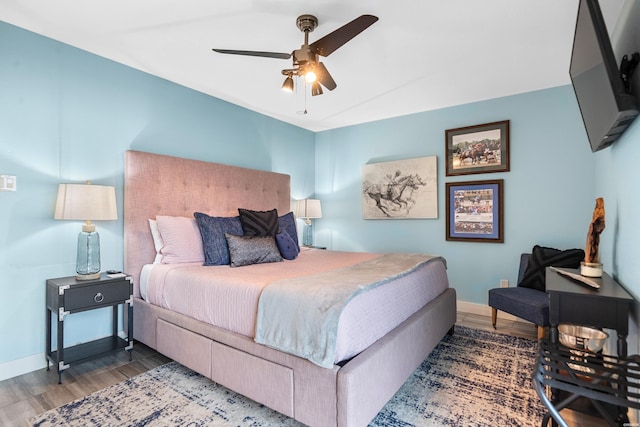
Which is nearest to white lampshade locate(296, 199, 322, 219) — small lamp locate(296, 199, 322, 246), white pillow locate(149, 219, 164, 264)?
small lamp locate(296, 199, 322, 246)

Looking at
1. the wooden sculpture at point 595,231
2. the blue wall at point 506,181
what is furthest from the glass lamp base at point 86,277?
the wooden sculpture at point 595,231

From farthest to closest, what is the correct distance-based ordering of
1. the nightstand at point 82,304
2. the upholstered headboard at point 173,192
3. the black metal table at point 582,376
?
the upholstered headboard at point 173,192
the nightstand at point 82,304
the black metal table at point 582,376

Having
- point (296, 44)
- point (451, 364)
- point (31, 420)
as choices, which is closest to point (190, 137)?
point (296, 44)

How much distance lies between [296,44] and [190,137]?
5.29 feet

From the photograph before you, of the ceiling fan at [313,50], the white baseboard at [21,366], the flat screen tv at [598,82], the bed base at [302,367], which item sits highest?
the ceiling fan at [313,50]

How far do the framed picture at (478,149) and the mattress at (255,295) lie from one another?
158 centimetres

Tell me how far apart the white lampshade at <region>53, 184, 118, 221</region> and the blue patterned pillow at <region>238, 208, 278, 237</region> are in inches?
46.1

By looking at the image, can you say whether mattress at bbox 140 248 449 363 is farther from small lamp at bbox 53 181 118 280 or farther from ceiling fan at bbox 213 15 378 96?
ceiling fan at bbox 213 15 378 96

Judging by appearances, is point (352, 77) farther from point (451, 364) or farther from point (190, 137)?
point (451, 364)

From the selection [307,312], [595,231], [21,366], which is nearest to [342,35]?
[307,312]

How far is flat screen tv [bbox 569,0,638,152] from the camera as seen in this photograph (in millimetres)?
1453

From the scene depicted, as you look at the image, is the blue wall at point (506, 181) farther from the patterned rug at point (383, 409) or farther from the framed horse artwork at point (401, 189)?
the patterned rug at point (383, 409)

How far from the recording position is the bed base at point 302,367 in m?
1.49

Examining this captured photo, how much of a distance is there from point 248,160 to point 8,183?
2302mm
